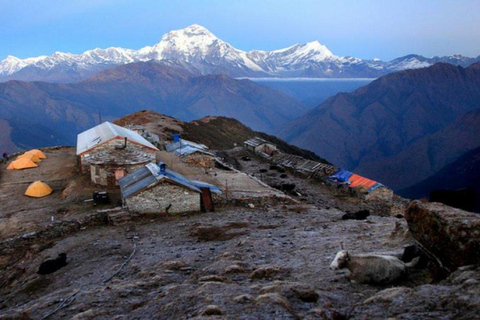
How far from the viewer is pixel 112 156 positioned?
87.3 ft

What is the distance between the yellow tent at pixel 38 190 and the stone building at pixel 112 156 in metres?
3.06

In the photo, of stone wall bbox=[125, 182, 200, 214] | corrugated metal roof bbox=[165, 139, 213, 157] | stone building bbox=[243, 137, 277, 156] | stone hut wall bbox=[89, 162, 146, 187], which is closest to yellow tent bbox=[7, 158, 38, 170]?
stone hut wall bbox=[89, 162, 146, 187]

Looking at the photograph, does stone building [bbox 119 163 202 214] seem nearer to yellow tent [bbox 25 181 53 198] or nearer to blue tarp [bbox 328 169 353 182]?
yellow tent [bbox 25 181 53 198]

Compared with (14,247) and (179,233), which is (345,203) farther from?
(14,247)

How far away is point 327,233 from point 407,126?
7639 inches

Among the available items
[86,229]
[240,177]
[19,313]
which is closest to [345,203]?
[240,177]

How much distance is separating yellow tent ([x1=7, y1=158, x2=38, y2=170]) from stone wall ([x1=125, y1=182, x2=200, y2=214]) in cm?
1983

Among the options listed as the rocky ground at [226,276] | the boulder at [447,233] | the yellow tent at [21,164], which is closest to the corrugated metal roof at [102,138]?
the yellow tent at [21,164]

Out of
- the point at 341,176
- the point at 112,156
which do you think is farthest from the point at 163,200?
the point at 341,176

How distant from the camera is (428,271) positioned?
7359 mm

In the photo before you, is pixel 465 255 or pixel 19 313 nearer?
pixel 465 255

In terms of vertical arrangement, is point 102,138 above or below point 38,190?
above

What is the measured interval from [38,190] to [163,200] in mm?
12014

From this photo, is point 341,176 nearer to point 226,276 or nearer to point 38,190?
point 38,190
